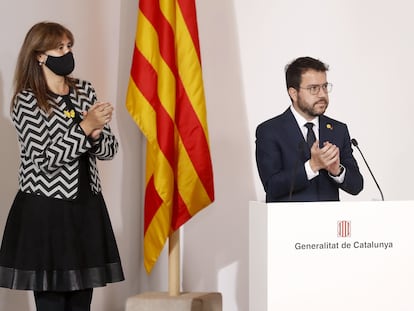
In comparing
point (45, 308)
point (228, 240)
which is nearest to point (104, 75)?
point (228, 240)

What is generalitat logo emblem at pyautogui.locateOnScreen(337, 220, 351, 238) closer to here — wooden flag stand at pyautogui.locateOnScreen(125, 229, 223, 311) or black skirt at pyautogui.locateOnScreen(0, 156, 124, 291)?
black skirt at pyautogui.locateOnScreen(0, 156, 124, 291)

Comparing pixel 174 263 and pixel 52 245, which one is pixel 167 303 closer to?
pixel 174 263

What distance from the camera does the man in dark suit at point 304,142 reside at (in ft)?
11.8

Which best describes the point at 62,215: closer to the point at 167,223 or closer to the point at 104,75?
the point at 167,223

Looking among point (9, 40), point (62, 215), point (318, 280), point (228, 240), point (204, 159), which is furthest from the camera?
point (228, 240)

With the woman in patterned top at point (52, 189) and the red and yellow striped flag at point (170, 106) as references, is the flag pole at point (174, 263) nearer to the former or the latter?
the red and yellow striped flag at point (170, 106)

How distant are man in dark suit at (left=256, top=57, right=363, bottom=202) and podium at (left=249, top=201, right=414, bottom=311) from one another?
2.83 ft

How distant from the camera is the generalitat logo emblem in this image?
2682 mm

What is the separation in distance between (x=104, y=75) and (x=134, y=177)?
0.68 m

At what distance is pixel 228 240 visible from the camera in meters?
4.67

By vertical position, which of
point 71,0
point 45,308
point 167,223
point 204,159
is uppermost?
point 71,0

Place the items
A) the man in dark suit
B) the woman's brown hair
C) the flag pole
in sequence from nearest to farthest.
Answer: the woman's brown hair, the man in dark suit, the flag pole

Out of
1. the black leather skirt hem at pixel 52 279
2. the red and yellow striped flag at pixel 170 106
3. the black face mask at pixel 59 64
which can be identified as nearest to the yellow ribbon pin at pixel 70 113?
the black face mask at pixel 59 64

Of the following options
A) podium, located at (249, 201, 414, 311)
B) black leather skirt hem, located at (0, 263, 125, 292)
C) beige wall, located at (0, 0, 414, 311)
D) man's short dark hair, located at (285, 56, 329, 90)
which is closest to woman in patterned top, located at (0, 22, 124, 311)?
black leather skirt hem, located at (0, 263, 125, 292)
